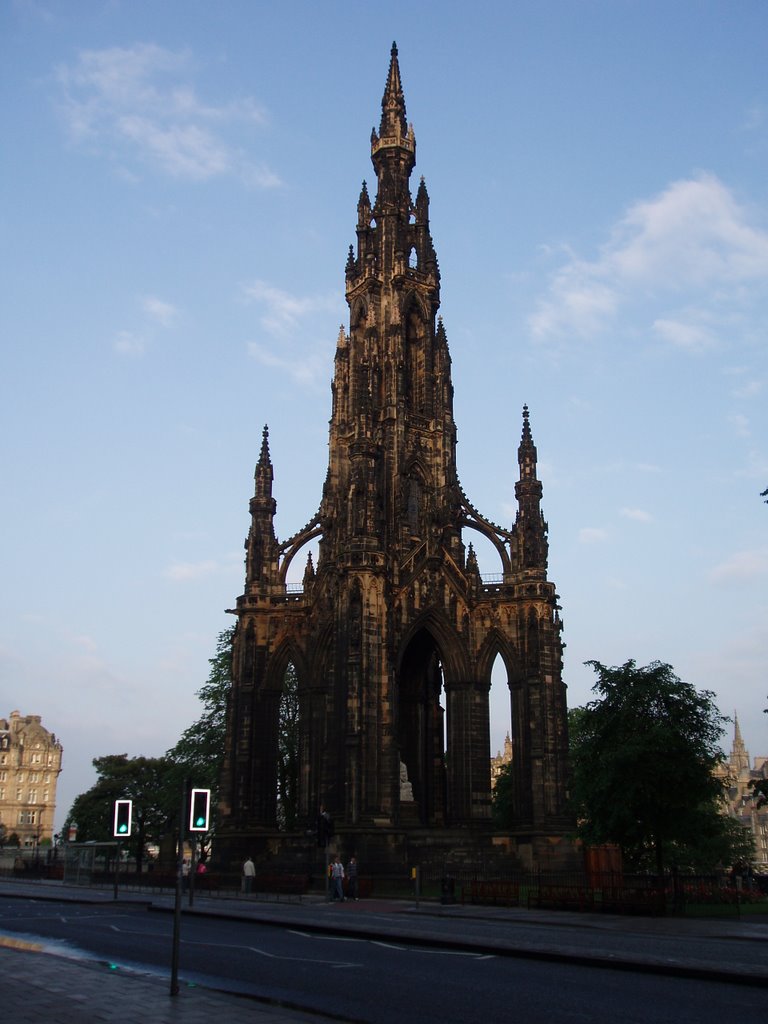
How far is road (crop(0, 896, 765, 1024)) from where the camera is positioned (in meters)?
10.5

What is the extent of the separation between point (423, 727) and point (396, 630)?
6.74 m

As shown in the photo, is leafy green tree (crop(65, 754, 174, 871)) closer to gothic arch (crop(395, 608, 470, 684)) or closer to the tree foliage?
the tree foliage

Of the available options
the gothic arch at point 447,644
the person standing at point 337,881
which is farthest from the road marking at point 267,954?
the gothic arch at point 447,644

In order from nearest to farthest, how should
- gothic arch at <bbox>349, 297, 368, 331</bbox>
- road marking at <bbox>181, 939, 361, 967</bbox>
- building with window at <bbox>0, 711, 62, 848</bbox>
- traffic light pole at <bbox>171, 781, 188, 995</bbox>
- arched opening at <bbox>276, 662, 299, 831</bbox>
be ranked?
traffic light pole at <bbox>171, 781, 188, 995</bbox>, road marking at <bbox>181, 939, 361, 967</bbox>, gothic arch at <bbox>349, 297, 368, 331</bbox>, arched opening at <bbox>276, 662, 299, 831</bbox>, building with window at <bbox>0, 711, 62, 848</bbox>

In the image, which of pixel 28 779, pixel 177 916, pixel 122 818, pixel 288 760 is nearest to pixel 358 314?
pixel 288 760

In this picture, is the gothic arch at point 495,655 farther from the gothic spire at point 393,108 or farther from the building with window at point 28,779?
the building with window at point 28,779

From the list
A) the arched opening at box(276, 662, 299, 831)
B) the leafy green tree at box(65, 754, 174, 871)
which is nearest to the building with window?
the leafy green tree at box(65, 754, 174, 871)

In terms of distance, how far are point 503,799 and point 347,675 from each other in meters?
30.5

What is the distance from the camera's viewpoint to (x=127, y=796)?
67.7 metres

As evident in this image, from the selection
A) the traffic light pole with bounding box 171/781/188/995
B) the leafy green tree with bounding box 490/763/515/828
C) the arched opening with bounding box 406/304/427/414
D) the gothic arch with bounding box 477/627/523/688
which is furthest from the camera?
the leafy green tree with bounding box 490/763/515/828

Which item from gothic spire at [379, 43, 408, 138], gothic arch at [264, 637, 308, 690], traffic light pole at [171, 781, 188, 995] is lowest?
traffic light pole at [171, 781, 188, 995]

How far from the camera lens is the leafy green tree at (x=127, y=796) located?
6600 centimetres

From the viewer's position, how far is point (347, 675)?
1631 inches

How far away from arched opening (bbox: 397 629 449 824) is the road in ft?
90.7
